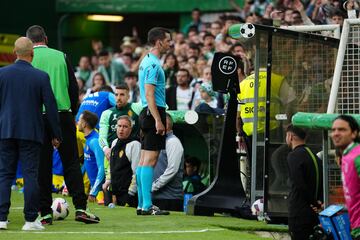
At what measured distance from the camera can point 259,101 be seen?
45.5 feet

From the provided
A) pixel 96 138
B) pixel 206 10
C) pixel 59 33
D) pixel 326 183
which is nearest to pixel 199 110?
pixel 96 138

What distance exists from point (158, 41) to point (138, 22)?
55.4 feet

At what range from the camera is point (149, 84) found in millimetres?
13414

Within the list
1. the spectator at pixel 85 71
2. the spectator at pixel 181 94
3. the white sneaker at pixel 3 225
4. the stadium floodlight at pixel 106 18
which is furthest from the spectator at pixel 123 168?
the stadium floodlight at pixel 106 18

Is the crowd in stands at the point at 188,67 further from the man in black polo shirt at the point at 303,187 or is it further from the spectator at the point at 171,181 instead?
the man in black polo shirt at the point at 303,187

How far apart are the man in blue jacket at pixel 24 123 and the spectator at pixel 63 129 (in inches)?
26.4

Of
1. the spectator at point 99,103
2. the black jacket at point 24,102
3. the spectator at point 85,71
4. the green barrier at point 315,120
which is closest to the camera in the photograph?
the green barrier at point 315,120

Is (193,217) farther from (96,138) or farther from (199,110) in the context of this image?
(96,138)

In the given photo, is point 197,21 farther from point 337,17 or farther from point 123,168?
point 123,168

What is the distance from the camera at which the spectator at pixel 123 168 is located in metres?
15.9

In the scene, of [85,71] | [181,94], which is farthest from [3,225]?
[85,71]

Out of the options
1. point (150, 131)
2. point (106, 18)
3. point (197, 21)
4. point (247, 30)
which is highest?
point (106, 18)

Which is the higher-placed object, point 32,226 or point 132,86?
point 132,86

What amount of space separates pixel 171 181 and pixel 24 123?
14.7 ft
